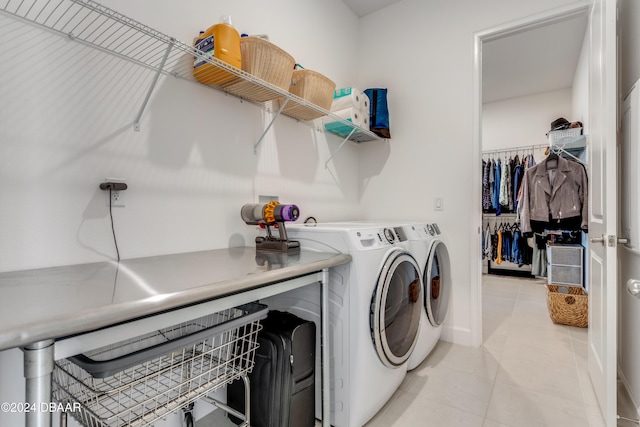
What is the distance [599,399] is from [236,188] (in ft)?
7.20

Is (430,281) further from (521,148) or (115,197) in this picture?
(521,148)

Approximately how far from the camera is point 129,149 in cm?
129

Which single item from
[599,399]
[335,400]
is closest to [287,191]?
[335,400]

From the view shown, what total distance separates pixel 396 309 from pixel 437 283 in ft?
2.29

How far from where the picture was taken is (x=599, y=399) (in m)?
1.57

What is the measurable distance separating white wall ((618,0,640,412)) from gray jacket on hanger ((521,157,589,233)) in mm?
1361

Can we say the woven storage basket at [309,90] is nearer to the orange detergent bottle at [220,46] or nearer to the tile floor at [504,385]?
the orange detergent bottle at [220,46]

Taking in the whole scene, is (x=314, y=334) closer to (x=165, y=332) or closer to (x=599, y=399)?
(x=165, y=332)

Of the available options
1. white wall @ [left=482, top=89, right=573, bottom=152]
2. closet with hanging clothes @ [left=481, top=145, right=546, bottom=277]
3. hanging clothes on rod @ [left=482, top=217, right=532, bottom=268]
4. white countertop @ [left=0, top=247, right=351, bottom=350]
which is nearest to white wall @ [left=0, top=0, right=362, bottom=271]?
white countertop @ [left=0, top=247, right=351, bottom=350]

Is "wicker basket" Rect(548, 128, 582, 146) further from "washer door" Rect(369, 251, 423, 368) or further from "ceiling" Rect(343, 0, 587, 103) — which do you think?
"washer door" Rect(369, 251, 423, 368)

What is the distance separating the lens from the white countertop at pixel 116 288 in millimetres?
567

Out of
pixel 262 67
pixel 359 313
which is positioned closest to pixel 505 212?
pixel 359 313

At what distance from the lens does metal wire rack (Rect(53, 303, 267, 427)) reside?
2.64 feet

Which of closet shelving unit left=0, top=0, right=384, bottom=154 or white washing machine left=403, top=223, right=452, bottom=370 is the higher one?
closet shelving unit left=0, top=0, right=384, bottom=154
